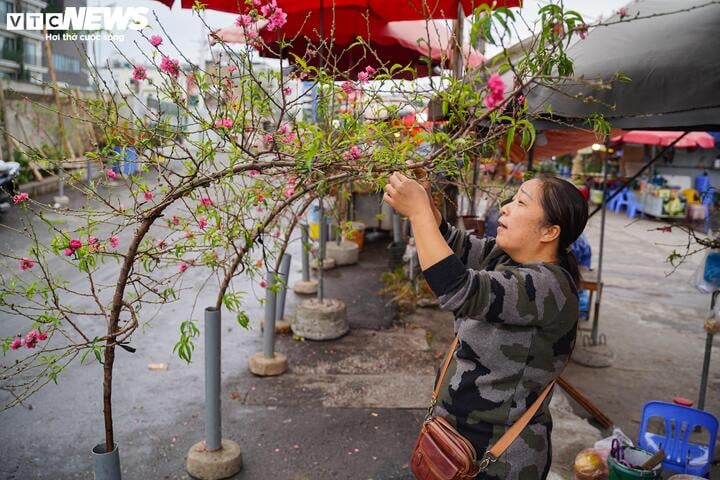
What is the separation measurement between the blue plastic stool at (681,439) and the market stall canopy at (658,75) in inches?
72.6

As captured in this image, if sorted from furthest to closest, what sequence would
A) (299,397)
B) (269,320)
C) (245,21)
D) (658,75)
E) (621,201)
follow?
(621,201) < (269,320) < (299,397) < (658,75) < (245,21)

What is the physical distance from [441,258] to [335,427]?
3.11m

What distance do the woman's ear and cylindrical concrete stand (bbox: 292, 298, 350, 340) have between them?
4.46 m

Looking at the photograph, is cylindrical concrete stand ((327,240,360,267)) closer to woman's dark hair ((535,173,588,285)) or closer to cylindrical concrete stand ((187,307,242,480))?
cylindrical concrete stand ((187,307,242,480))

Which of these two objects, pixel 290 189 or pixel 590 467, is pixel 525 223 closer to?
pixel 590 467

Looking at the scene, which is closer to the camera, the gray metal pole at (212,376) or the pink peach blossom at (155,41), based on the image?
the pink peach blossom at (155,41)

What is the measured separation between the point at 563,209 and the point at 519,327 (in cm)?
44

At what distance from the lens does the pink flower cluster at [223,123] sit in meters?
2.26

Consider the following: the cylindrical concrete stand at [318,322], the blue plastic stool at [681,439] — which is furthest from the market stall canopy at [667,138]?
the blue plastic stool at [681,439]

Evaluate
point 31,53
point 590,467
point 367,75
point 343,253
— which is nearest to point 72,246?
point 367,75

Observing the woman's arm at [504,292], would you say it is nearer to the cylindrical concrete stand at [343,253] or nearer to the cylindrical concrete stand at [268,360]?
the cylindrical concrete stand at [268,360]

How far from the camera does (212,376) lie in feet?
11.7

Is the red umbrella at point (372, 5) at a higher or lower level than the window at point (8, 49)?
lower

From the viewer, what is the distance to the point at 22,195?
259cm
